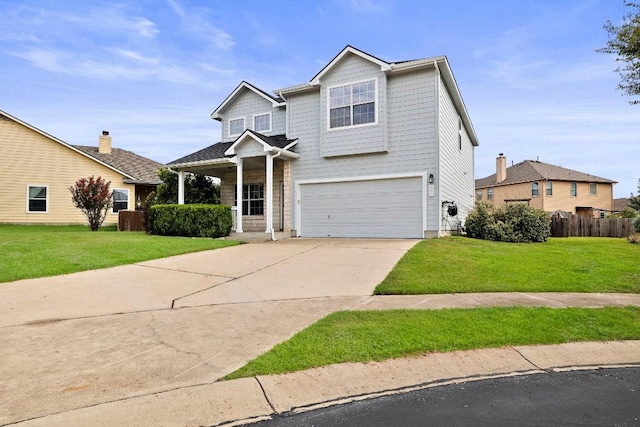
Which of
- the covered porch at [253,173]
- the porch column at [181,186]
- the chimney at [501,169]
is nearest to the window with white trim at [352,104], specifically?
the covered porch at [253,173]

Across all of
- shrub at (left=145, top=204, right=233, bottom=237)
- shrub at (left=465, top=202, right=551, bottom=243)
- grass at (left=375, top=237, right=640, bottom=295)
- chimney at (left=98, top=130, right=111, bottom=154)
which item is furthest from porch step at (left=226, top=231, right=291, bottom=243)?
chimney at (left=98, top=130, right=111, bottom=154)

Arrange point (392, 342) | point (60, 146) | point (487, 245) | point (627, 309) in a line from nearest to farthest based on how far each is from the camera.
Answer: point (392, 342)
point (627, 309)
point (487, 245)
point (60, 146)

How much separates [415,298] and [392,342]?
2.28m

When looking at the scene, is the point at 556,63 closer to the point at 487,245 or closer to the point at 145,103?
the point at 487,245

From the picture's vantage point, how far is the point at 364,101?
14.3 metres

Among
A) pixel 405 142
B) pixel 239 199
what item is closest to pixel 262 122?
pixel 239 199

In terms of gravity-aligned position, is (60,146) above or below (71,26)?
below

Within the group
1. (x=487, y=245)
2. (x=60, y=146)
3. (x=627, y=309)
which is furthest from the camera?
(x=60, y=146)

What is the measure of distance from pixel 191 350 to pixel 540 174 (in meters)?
38.4

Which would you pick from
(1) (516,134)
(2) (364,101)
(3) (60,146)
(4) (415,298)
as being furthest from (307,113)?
(1) (516,134)

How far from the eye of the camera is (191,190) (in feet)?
63.0

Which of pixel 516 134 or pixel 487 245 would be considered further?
pixel 516 134

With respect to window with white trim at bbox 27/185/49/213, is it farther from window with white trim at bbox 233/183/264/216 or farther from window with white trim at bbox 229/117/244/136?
window with white trim at bbox 233/183/264/216

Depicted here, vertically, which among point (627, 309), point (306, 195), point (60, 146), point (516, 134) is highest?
point (516, 134)
